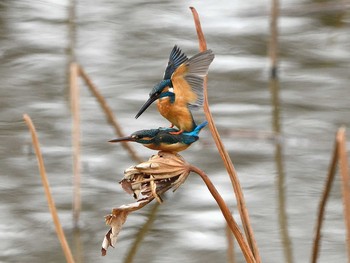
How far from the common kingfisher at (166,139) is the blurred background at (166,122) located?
1.23 m

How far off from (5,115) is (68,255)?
1834 millimetres

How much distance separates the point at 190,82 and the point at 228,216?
0.68 feet

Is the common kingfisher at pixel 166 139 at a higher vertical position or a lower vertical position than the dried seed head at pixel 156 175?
higher

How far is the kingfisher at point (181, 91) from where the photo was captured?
1278 mm

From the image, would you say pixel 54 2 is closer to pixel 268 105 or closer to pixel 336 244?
pixel 268 105

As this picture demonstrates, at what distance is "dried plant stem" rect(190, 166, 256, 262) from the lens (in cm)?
131

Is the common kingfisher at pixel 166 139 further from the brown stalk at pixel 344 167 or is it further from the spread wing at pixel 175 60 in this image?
the brown stalk at pixel 344 167

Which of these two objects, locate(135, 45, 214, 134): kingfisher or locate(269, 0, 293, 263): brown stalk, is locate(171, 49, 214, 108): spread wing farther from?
locate(269, 0, 293, 263): brown stalk

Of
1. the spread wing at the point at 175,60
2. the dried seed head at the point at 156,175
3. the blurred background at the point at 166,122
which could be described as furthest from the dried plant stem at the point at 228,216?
the blurred background at the point at 166,122

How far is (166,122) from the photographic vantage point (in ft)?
10.5

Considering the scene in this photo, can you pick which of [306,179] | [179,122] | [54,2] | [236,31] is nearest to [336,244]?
[306,179]

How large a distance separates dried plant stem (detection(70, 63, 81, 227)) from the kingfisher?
46.7 inches

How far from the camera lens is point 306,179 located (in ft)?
9.64

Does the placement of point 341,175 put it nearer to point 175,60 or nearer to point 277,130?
point 175,60
